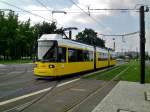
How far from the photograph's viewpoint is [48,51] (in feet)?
71.3

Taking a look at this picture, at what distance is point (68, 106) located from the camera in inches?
442

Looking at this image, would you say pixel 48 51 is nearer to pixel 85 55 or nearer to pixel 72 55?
pixel 72 55

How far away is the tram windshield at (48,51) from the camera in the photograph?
21672 mm

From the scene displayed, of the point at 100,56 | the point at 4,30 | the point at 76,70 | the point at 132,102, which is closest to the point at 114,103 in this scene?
the point at 132,102

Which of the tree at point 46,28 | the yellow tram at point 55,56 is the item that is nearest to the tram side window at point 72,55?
the yellow tram at point 55,56

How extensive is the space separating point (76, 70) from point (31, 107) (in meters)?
15.9

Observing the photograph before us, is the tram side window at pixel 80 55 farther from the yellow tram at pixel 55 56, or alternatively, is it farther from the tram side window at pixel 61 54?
the tram side window at pixel 61 54

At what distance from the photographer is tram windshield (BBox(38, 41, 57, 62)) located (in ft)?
71.1

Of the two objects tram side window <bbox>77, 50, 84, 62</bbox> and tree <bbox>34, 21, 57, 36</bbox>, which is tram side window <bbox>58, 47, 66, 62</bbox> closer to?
tram side window <bbox>77, 50, 84, 62</bbox>

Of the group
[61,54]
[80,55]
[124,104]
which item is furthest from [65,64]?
[124,104]

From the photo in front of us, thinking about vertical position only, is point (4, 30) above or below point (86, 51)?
above

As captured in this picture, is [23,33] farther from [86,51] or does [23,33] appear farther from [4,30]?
[86,51]

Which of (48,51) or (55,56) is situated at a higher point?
(48,51)

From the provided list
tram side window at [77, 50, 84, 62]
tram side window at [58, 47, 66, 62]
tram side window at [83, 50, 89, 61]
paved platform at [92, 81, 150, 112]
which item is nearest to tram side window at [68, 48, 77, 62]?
tram side window at [77, 50, 84, 62]
